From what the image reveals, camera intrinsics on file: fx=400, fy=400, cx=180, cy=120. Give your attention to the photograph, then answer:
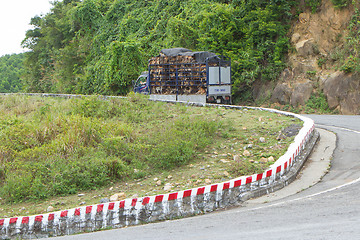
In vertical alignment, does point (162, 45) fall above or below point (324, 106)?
above

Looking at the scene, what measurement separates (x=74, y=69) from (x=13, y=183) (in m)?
36.7

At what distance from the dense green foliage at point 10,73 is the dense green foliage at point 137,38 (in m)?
17.0

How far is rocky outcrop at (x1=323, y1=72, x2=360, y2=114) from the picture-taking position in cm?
2147

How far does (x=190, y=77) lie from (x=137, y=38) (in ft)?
51.9

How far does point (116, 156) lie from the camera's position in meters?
11.6

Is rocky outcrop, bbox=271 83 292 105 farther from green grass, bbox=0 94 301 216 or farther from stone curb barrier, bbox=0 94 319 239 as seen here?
stone curb barrier, bbox=0 94 319 239

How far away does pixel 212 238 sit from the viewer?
608cm

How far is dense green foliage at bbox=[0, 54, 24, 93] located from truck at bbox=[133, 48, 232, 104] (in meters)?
46.7

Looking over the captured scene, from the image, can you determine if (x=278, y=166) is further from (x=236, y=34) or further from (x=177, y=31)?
(x=177, y=31)

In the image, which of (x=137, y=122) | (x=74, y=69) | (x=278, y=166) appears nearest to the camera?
(x=278, y=166)

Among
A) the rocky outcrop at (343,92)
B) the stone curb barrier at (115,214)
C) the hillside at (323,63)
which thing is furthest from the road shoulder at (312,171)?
the hillside at (323,63)

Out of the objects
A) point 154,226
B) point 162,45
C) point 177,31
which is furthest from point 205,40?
point 154,226

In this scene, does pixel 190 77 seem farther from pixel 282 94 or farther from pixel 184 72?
pixel 282 94

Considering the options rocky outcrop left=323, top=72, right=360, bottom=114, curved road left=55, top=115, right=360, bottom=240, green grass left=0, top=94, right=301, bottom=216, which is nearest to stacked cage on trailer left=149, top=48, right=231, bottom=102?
rocky outcrop left=323, top=72, right=360, bottom=114
